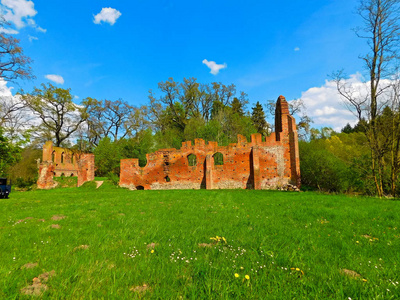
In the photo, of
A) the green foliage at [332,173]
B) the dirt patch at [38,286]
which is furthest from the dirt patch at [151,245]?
the green foliage at [332,173]

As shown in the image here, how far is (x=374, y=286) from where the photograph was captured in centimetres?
252

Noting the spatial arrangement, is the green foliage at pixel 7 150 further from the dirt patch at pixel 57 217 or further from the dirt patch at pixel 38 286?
the dirt patch at pixel 38 286

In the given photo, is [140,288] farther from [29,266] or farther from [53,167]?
[53,167]

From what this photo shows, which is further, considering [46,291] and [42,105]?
[42,105]

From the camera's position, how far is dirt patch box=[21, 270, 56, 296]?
2.31m

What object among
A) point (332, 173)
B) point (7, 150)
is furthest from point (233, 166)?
point (7, 150)

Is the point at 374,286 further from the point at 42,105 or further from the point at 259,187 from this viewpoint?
the point at 42,105

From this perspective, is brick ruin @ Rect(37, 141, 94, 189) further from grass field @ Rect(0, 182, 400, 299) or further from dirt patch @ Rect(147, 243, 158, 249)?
dirt patch @ Rect(147, 243, 158, 249)

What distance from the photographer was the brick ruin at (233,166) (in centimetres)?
1909

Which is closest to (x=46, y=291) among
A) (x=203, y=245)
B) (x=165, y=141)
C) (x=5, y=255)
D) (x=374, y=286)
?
(x=5, y=255)

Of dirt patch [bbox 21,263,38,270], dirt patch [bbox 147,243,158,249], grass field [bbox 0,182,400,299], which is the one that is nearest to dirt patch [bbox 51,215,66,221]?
grass field [bbox 0,182,400,299]

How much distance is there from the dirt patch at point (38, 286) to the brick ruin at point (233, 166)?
17831 millimetres

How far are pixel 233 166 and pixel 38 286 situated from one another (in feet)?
61.4

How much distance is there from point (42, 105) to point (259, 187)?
35.6 m
